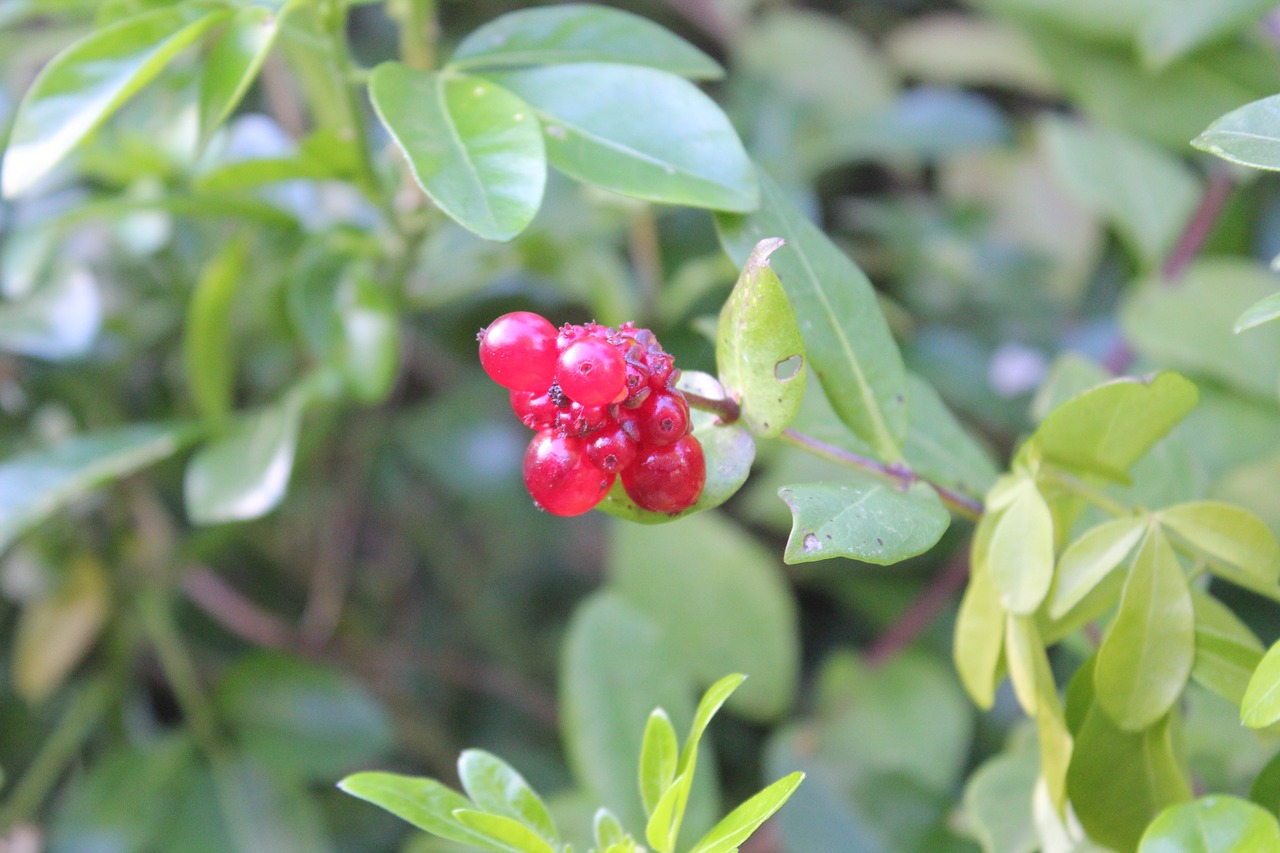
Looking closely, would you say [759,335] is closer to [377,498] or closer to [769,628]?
[769,628]

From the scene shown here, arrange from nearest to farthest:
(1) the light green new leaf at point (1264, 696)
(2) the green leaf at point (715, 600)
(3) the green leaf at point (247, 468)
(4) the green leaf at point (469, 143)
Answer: (1) the light green new leaf at point (1264, 696) → (4) the green leaf at point (469, 143) → (3) the green leaf at point (247, 468) → (2) the green leaf at point (715, 600)

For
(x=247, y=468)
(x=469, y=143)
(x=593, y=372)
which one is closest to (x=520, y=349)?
(x=593, y=372)

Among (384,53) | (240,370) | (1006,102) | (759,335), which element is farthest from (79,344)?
(1006,102)

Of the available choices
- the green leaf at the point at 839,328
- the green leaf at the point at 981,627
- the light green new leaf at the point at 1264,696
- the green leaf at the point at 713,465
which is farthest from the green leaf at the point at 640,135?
the light green new leaf at the point at 1264,696

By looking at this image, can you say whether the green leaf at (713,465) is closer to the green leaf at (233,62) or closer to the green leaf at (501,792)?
the green leaf at (501,792)

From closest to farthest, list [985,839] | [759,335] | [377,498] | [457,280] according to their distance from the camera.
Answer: [759,335] → [985,839] → [457,280] → [377,498]

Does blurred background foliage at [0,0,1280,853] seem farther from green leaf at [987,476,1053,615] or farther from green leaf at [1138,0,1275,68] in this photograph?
green leaf at [987,476,1053,615]
